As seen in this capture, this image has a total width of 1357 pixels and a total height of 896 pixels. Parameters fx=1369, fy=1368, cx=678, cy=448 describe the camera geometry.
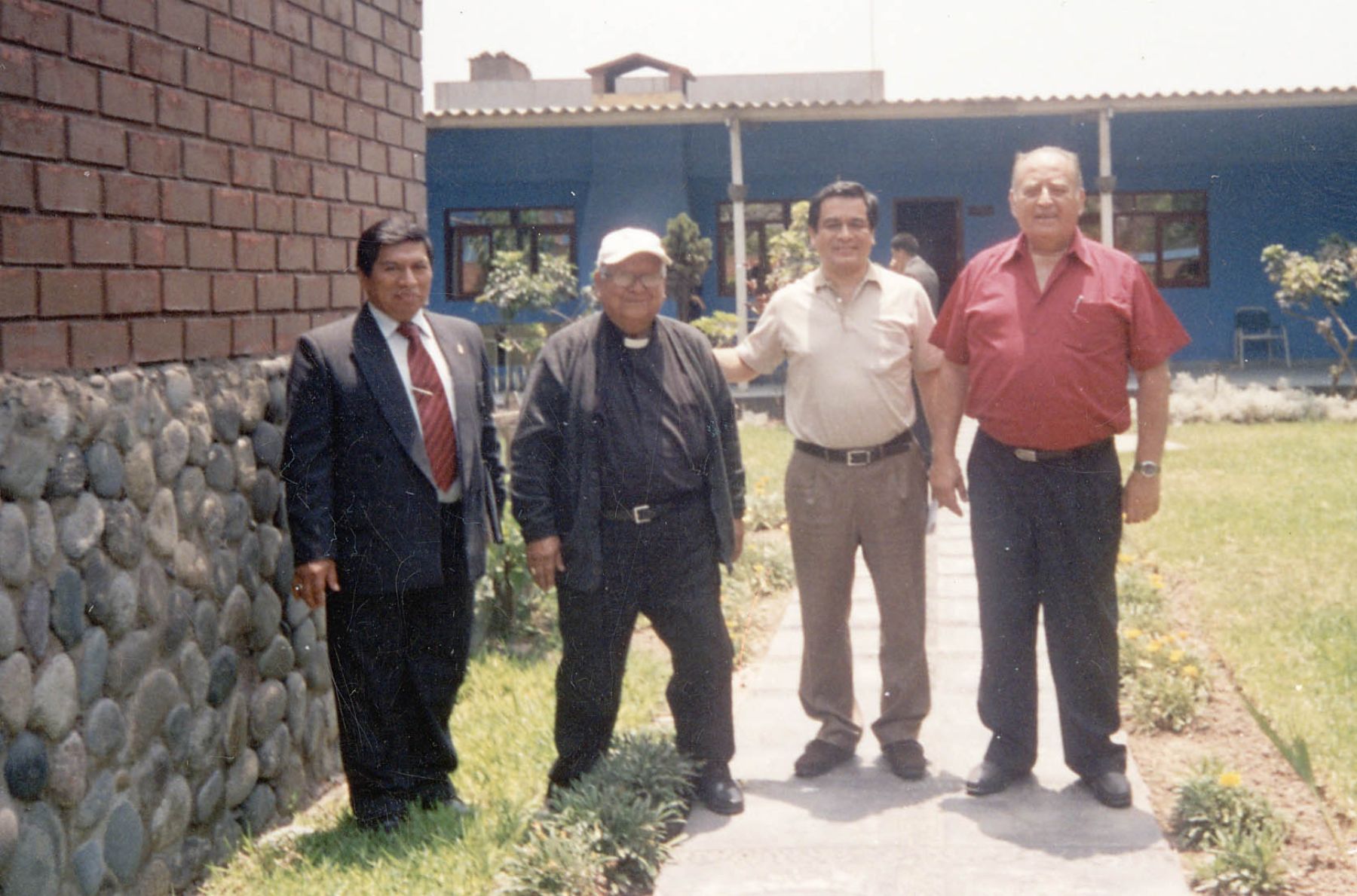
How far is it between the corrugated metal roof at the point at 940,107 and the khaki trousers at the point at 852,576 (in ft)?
38.6

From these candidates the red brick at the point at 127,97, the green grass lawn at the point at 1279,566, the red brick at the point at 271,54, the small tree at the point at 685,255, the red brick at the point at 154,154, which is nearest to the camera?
the red brick at the point at 127,97

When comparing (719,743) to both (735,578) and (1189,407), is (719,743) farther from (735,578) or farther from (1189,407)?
(1189,407)

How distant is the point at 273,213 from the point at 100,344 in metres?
1.16

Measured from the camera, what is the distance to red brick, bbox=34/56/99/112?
319 centimetres

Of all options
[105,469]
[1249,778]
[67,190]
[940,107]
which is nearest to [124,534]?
[105,469]

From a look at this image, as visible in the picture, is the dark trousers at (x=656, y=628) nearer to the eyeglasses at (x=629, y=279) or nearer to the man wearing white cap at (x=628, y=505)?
the man wearing white cap at (x=628, y=505)

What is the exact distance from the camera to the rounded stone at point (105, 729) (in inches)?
134

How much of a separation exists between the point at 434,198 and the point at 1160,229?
1053 centimetres

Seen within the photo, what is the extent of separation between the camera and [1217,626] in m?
6.22

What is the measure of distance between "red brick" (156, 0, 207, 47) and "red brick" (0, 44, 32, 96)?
2.19ft

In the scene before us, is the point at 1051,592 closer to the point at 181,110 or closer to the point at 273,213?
the point at 273,213

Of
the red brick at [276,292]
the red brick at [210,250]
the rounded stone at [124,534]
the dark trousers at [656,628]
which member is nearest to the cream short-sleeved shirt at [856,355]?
the dark trousers at [656,628]

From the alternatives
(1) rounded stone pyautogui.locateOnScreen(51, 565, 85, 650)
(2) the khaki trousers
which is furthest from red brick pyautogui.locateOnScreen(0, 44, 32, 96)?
(2) the khaki trousers

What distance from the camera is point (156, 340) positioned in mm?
3754
